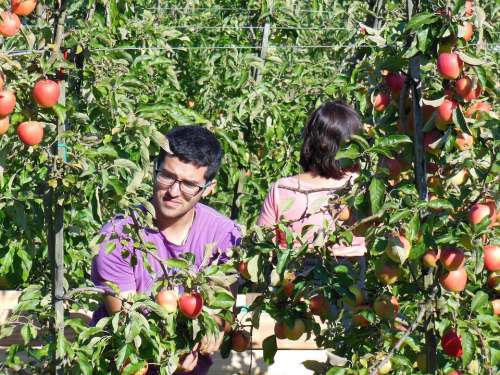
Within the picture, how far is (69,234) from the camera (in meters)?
3.60

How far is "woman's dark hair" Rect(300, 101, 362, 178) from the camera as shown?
3107 mm

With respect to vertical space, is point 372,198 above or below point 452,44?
below

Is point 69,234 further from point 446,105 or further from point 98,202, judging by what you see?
point 446,105

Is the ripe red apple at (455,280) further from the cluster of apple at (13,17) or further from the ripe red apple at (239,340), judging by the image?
the cluster of apple at (13,17)

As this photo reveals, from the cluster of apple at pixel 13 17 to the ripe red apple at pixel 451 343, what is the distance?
1.17 meters

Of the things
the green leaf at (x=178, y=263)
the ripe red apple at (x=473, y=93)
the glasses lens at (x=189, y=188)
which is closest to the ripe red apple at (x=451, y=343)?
the ripe red apple at (x=473, y=93)

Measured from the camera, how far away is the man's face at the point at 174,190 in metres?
2.54

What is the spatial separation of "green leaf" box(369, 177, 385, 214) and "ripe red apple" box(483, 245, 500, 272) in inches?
11.4

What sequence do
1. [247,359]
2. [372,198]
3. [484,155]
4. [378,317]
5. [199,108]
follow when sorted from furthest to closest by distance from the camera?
1. [199,108]
2. [247,359]
3. [378,317]
4. [484,155]
5. [372,198]

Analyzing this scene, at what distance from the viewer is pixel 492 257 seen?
2076 mm

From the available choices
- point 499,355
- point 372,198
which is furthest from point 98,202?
point 499,355

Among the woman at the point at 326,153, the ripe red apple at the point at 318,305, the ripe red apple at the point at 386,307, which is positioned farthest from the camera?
the woman at the point at 326,153

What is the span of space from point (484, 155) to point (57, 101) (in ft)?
Answer: 3.15

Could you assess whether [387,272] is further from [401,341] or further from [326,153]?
[326,153]
